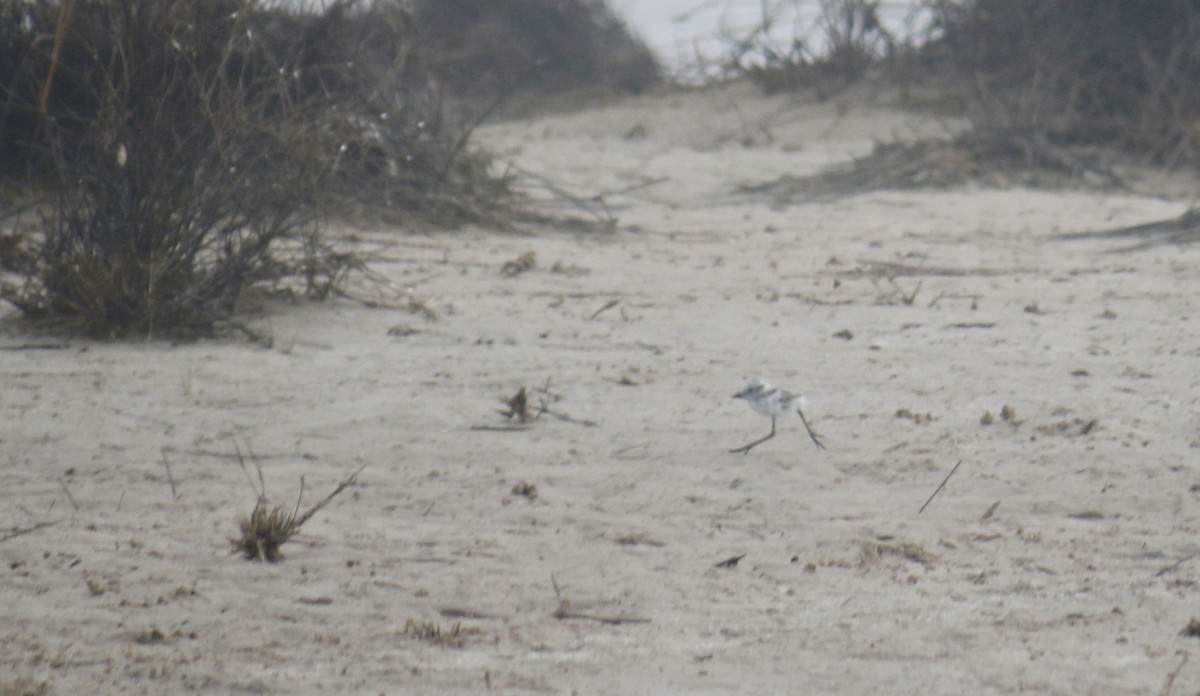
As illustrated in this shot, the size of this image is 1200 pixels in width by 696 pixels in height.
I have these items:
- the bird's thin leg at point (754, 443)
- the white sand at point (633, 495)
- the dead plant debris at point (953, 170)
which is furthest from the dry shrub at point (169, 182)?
the dead plant debris at point (953, 170)

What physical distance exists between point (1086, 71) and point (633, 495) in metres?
7.53

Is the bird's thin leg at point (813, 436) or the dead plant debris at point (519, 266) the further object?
the dead plant debris at point (519, 266)

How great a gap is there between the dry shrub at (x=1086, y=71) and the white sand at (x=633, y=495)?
12.7ft

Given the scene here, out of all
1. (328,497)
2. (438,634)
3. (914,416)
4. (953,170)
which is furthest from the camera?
(953,170)

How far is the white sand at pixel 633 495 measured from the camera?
2.01 m

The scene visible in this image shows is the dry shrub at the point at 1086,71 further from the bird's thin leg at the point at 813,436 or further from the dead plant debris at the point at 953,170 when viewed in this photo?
the bird's thin leg at the point at 813,436

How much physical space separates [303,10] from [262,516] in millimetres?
3477

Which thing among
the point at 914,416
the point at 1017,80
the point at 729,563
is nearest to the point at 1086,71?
the point at 1017,80

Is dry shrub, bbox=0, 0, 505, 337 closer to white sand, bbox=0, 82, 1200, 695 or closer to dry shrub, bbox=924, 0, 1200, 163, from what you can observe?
white sand, bbox=0, 82, 1200, 695

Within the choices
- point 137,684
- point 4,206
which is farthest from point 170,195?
point 137,684

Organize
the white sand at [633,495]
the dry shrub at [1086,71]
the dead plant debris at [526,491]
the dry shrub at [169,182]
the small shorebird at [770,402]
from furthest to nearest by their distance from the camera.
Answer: the dry shrub at [1086,71] < the dry shrub at [169,182] < the small shorebird at [770,402] < the dead plant debris at [526,491] < the white sand at [633,495]

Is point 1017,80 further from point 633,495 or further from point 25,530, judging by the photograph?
point 25,530

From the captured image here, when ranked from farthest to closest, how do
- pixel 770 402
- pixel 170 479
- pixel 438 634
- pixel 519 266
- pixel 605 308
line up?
pixel 519 266 → pixel 605 308 → pixel 770 402 → pixel 170 479 → pixel 438 634

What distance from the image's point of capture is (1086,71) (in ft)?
30.6
